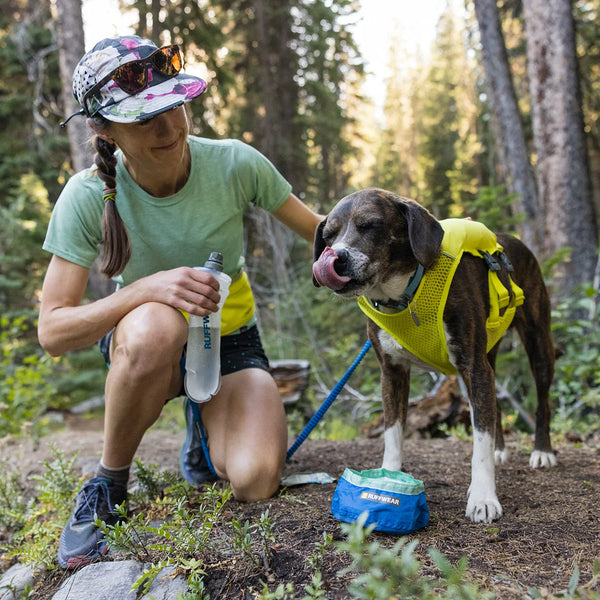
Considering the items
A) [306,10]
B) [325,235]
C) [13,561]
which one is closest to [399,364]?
[325,235]

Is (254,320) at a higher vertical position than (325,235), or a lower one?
lower

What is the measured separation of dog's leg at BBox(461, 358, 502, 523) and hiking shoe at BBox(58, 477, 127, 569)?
5.06 ft

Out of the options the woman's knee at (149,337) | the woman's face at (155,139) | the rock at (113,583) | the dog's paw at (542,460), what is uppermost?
the woman's face at (155,139)

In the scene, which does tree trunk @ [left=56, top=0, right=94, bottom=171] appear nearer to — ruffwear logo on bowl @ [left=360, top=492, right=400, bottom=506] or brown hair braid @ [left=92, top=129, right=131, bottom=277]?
brown hair braid @ [left=92, top=129, right=131, bottom=277]

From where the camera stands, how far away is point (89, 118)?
2.69 metres

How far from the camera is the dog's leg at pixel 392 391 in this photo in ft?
9.53

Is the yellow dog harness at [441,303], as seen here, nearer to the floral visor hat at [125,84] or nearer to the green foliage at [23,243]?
the floral visor hat at [125,84]

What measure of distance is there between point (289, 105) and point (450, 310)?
41.9ft

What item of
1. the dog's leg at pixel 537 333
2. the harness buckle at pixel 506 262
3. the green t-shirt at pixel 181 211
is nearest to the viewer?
the green t-shirt at pixel 181 211

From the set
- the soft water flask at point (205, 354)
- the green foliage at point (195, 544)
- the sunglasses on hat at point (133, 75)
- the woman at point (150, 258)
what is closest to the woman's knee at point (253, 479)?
the woman at point (150, 258)

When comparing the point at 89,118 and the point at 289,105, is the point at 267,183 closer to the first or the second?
the point at 89,118

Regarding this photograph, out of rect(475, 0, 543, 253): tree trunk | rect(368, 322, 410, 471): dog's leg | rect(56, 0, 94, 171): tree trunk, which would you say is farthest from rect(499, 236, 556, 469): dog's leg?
rect(56, 0, 94, 171): tree trunk

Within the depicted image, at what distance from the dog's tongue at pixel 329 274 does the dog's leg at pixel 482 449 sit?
76 cm

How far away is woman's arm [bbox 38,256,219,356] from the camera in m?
2.64
